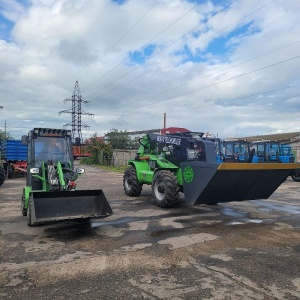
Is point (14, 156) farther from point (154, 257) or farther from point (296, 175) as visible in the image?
point (154, 257)

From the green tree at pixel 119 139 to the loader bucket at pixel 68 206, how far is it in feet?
127

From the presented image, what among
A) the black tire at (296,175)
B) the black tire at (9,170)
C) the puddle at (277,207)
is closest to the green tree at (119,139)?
the black tire at (9,170)

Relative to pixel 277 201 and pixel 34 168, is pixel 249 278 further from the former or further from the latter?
pixel 277 201

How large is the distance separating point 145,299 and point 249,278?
5.10 ft

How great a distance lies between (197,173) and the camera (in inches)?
336

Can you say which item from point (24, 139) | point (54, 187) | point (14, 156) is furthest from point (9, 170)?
point (54, 187)

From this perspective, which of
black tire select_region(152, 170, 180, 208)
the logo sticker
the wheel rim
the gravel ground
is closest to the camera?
the gravel ground

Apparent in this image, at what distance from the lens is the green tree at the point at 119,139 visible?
1828 inches

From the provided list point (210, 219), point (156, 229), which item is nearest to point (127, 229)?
point (156, 229)

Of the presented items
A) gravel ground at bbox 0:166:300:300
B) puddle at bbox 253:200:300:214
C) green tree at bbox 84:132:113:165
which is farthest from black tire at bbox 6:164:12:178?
green tree at bbox 84:132:113:165

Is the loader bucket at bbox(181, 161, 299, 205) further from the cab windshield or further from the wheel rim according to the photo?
the cab windshield

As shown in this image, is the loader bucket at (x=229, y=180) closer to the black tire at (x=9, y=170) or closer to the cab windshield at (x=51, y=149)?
the cab windshield at (x=51, y=149)

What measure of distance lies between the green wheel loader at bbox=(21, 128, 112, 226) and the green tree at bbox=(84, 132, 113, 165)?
1174 inches

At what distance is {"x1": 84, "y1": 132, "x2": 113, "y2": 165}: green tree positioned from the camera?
3891 centimetres
